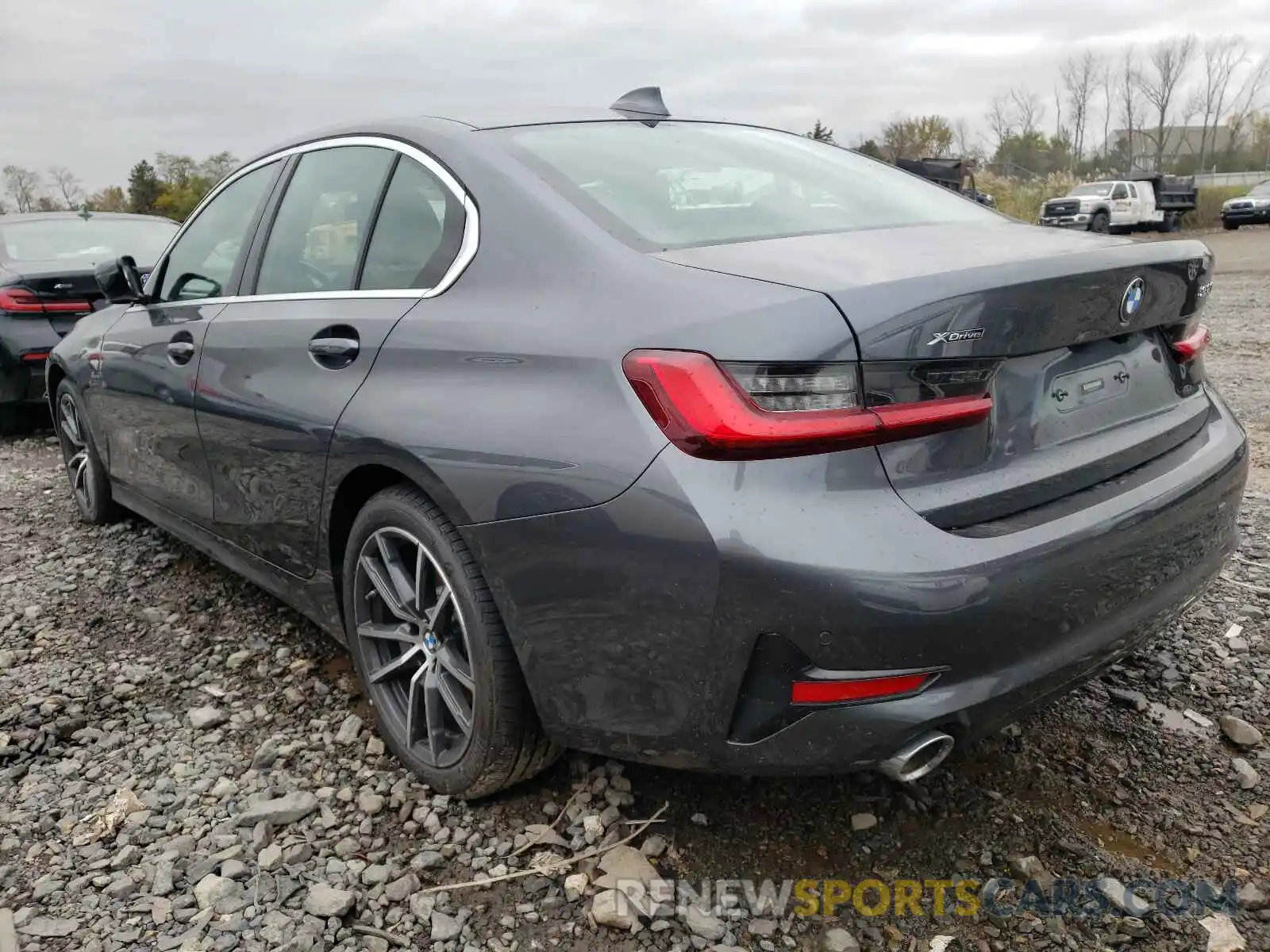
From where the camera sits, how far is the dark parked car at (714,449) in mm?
1576

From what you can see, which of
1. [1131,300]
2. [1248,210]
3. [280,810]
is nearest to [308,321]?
[280,810]

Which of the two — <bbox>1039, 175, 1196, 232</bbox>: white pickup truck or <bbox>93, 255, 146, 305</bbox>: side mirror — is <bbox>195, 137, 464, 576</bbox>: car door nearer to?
<bbox>93, 255, 146, 305</bbox>: side mirror

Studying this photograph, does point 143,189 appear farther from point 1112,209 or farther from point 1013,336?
point 1013,336

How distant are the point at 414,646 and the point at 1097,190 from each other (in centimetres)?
3282

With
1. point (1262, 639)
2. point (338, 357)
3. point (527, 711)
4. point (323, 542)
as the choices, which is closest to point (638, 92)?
point (338, 357)

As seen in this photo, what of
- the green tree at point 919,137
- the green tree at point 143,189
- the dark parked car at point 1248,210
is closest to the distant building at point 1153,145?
the green tree at point 919,137

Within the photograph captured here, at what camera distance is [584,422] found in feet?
5.69

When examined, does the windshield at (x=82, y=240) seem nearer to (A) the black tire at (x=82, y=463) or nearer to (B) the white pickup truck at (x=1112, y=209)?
(A) the black tire at (x=82, y=463)

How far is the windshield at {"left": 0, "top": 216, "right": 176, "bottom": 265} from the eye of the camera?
6.75 metres

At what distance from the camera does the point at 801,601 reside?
154 cm

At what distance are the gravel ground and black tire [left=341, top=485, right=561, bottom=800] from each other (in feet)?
0.44

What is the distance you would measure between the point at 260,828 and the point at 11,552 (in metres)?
2.82

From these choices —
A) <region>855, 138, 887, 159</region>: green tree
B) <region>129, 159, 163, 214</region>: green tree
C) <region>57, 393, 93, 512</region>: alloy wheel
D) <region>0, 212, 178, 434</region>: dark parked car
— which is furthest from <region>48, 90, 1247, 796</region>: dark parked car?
<region>129, 159, 163, 214</region>: green tree

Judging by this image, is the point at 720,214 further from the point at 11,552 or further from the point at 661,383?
the point at 11,552
